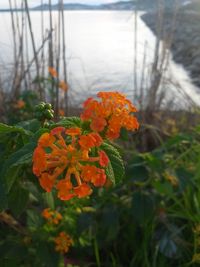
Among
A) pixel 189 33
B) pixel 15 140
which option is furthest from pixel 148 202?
pixel 189 33

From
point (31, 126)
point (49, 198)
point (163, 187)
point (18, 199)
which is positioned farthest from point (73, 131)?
point (163, 187)

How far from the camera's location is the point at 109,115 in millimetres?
704

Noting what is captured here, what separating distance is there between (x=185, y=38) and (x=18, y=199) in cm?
823

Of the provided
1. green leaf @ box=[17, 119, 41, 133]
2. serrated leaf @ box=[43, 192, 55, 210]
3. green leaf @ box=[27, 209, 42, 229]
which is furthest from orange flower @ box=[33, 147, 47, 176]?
green leaf @ box=[27, 209, 42, 229]

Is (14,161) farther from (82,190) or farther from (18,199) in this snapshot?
(18,199)

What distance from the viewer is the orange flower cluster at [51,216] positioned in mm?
1336

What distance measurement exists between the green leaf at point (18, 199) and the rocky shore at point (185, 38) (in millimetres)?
1890

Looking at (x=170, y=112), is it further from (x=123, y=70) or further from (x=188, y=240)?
(x=123, y=70)

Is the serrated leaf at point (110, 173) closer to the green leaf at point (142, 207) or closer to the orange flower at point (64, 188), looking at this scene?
the orange flower at point (64, 188)

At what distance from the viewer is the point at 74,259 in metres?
1.62

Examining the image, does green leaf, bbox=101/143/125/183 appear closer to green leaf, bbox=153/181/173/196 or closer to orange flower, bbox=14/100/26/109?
green leaf, bbox=153/181/173/196

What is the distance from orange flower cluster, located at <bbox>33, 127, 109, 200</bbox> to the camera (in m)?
0.60

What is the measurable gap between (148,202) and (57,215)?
12.6 inches

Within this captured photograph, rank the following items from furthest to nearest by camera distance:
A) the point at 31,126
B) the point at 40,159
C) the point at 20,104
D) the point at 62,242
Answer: the point at 20,104 → the point at 62,242 → the point at 31,126 → the point at 40,159
